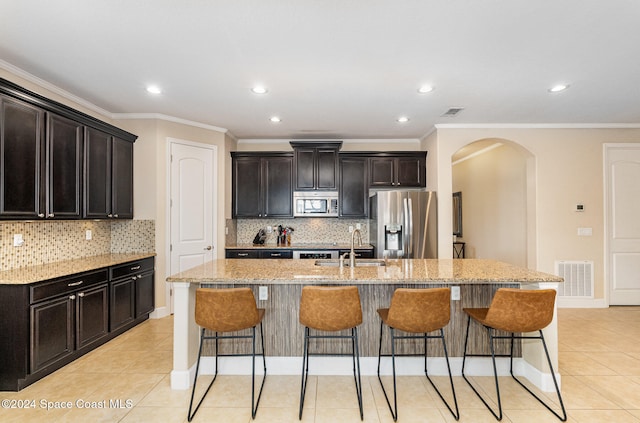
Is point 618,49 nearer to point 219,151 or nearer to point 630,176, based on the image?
point 630,176

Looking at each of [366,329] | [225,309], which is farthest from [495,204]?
[225,309]

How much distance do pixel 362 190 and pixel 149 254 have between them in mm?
3280

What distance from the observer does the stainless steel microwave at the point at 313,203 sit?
213 inches

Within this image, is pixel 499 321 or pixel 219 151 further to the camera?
→ pixel 219 151

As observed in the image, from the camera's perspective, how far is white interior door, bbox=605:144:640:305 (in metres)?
4.79

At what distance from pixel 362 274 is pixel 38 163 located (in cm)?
301

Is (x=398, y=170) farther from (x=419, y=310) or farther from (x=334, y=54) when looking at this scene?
(x=419, y=310)

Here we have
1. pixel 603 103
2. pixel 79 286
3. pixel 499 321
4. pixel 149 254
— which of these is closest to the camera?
pixel 499 321

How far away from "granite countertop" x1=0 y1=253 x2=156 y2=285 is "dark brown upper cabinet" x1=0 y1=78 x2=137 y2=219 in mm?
484

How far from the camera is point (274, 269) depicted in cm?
279

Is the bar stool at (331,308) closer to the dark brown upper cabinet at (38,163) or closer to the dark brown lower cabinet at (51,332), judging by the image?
the dark brown lower cabinet at (51,332)

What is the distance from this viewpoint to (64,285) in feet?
9.39

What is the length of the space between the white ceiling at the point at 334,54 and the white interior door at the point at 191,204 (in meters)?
0.64

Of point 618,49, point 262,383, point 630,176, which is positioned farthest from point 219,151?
point 630,176
